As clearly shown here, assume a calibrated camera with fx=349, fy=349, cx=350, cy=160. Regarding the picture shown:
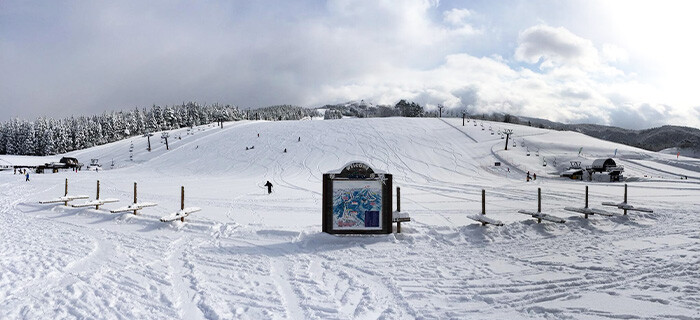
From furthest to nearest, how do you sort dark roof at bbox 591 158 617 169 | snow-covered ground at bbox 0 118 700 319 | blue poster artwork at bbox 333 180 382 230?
1. dark roof at bbox 591 158 617 169
2. blue poster artwork at bbox 333 180 382 230
3. snow-covered ground at bbox 0 118 700 319

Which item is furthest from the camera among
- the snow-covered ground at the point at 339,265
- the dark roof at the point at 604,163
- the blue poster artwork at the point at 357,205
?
the dark roof at the point at 604,163

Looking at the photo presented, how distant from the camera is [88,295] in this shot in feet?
23.6

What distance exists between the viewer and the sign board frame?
1205cm

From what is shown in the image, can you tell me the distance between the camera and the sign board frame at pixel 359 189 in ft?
39.5

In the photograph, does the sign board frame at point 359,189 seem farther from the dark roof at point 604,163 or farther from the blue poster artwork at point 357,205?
the dark roof at point 604,163

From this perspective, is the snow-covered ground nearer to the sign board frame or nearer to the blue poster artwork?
the sign board frame

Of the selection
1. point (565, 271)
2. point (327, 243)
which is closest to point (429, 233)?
point (327, 243)

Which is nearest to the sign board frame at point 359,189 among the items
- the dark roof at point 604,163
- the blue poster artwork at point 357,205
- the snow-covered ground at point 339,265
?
the blue poster artwork at point 357,205

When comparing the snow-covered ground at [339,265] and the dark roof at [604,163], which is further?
the dark roof at [604,163]

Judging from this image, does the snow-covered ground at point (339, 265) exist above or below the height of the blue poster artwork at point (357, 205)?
below

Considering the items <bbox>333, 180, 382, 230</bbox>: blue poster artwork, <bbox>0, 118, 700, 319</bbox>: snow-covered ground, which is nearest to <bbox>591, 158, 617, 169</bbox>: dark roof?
<bbox>0, 118, 700, 319</bbox>: snow-covered ground

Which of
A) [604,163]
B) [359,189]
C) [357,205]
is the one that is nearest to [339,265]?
[357,205]

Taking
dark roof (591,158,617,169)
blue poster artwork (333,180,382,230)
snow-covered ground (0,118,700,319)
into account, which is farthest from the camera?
dark roof (591,158,617,169)

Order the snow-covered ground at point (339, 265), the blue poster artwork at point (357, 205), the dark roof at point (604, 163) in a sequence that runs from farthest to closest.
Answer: the dark roof at point (604, 163) < the blue poster artwork at point (357, 205) < the snow-covered ground at point (339, 265)
